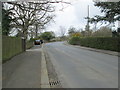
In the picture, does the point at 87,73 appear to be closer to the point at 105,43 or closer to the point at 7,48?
the point at 7,48

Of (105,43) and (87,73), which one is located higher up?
(105,43)

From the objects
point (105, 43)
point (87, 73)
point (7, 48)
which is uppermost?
point (7, 48)

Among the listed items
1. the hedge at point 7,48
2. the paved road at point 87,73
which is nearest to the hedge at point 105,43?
the paved road at point 87,73

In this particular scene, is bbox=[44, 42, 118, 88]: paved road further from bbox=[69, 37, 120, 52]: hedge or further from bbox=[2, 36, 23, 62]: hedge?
bbox=[69, 37, 120, 52]: hedge

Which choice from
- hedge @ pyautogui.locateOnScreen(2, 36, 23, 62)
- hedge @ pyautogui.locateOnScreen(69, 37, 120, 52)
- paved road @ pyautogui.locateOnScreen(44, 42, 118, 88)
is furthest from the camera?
hedge @ pyautogui.locateOnScreen(69, 37, 120, 52)

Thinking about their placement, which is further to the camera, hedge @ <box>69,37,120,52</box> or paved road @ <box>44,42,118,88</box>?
hedge @ <box>69,37,120,52</box>

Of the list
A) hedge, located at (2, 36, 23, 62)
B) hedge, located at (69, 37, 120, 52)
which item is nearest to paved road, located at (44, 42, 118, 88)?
hedge, located at (2, 36, 23, 62)

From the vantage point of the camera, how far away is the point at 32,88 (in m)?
5.27

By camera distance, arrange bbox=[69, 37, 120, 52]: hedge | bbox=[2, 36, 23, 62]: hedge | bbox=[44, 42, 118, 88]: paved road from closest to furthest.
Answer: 1. bbox=[44, 42, 118, 88]: paved road
2. bbox=[2, 36, 23, 62]: hedge
3. bbox=[69, 37, 120, 52]: hedge

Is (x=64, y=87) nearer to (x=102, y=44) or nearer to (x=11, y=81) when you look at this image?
(x=11, y=81)

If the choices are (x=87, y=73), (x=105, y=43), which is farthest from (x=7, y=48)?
(x=105, y=43)

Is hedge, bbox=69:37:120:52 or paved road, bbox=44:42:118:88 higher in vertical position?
hedge, bbox=69:37:120:52

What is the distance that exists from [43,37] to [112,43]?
6657 cm

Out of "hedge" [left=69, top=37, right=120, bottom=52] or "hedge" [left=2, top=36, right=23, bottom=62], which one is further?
"hedge" [left=69, top=37, right=120, bottom=52]
